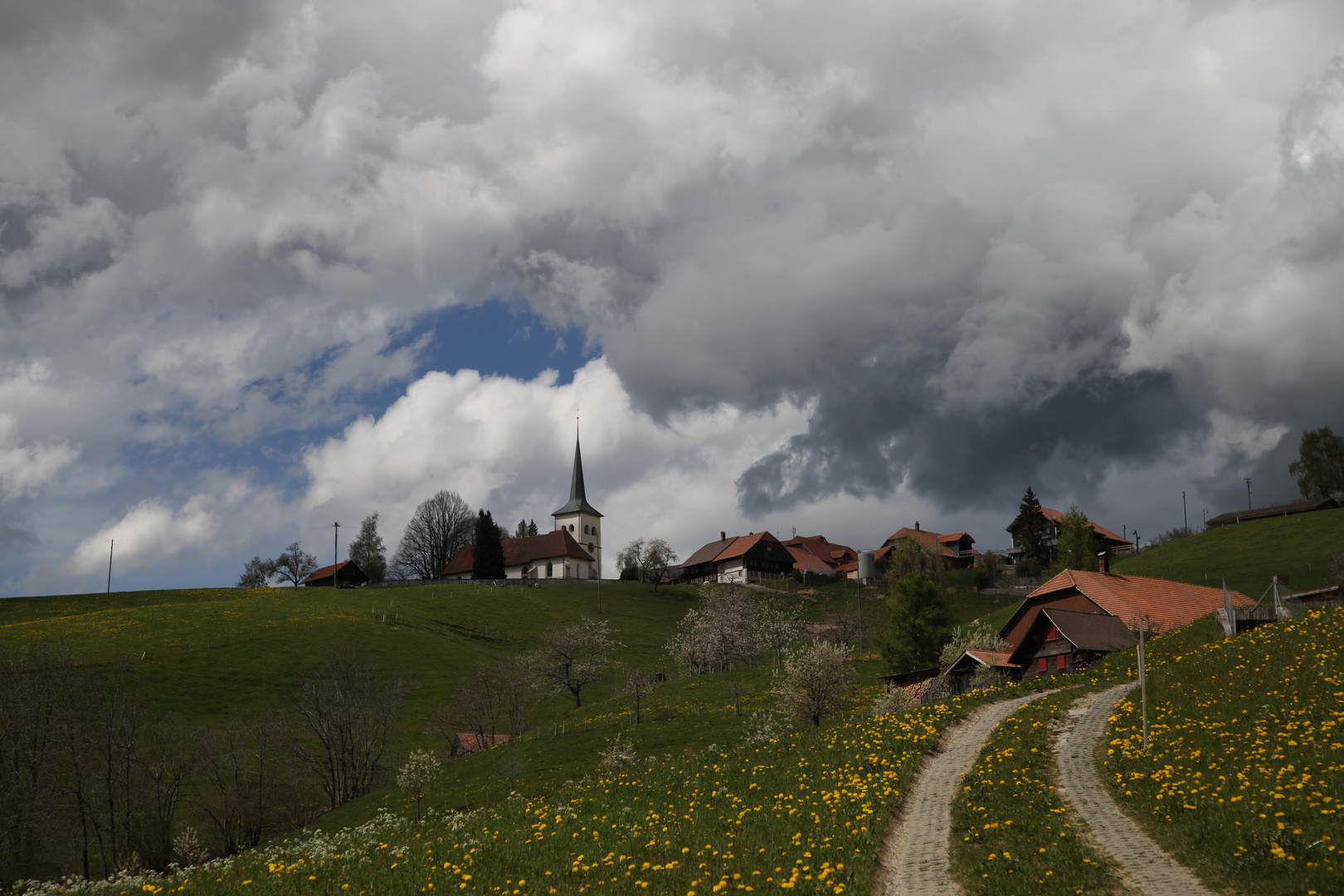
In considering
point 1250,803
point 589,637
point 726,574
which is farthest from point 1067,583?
point 726,574

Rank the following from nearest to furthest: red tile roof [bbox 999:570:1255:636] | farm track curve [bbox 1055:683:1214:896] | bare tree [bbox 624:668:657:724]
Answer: farm track curve [bbox 1055:683:1214:896] < red tile roof [bbox 999:570:1255:636] < bare tree [bbox 624:668:657:724]

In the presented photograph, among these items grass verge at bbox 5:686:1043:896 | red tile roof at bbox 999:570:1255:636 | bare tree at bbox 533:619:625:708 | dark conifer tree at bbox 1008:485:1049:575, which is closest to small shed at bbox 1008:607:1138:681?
red tile roof at bbox 999:570:1255:636

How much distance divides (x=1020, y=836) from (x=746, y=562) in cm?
13034

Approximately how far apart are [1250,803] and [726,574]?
13254 cm

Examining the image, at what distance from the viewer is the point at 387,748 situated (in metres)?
58.2

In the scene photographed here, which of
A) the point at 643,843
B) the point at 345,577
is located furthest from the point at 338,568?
the point at 643,843

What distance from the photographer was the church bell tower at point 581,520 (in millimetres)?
168750

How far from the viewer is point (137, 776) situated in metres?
42.5

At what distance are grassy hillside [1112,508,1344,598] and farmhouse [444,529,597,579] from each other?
292ft

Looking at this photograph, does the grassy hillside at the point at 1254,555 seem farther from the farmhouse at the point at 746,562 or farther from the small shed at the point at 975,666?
the farmhouse at the point at 746,562

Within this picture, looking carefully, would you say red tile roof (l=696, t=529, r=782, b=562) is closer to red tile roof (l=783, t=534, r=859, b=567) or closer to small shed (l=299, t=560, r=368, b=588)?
red tile roof (l=783, t=534, r=859, b=567)

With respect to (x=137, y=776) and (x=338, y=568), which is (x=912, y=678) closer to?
(x=137, y=776)

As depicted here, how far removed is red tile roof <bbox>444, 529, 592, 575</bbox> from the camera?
150 metres

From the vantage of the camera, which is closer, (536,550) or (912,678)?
(912,678)
